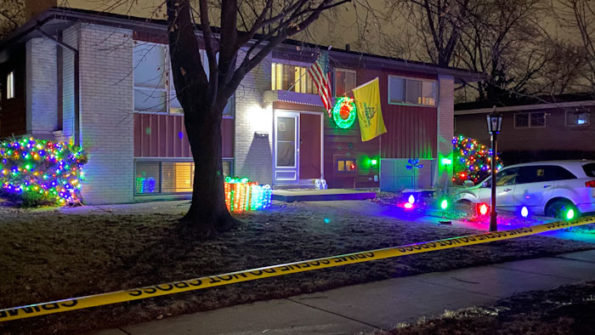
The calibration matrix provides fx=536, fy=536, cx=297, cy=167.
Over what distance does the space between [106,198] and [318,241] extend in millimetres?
7732

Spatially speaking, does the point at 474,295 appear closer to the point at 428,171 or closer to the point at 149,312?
the point at 149,312

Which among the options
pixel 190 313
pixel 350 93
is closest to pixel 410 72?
pixel 350 93

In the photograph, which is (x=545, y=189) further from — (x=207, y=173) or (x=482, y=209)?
(x=207, y=173)

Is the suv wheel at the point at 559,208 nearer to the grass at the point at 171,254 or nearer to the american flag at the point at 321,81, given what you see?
the grass at the point at 171,254

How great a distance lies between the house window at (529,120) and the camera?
31469 millimetres

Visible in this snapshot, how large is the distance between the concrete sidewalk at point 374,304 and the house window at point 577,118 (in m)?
24.6

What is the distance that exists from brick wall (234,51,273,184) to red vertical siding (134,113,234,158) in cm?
188

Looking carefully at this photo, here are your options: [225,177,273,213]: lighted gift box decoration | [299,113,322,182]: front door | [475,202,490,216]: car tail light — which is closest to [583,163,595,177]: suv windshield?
[475,202,490,216]: car tail light

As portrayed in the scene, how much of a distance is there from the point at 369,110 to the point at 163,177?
8516 mm

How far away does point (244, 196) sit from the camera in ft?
44.4

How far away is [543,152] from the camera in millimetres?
31188

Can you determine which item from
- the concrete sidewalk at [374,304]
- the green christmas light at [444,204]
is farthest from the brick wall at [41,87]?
the concrete sidewalk at [374,304]

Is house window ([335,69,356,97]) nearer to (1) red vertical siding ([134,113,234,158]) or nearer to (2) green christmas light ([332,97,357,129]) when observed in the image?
(2) green christmas light ([332,97,357,129])

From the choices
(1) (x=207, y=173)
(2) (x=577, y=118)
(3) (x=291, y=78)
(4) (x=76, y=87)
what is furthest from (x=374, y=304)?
(2) (x=577, y=118)
